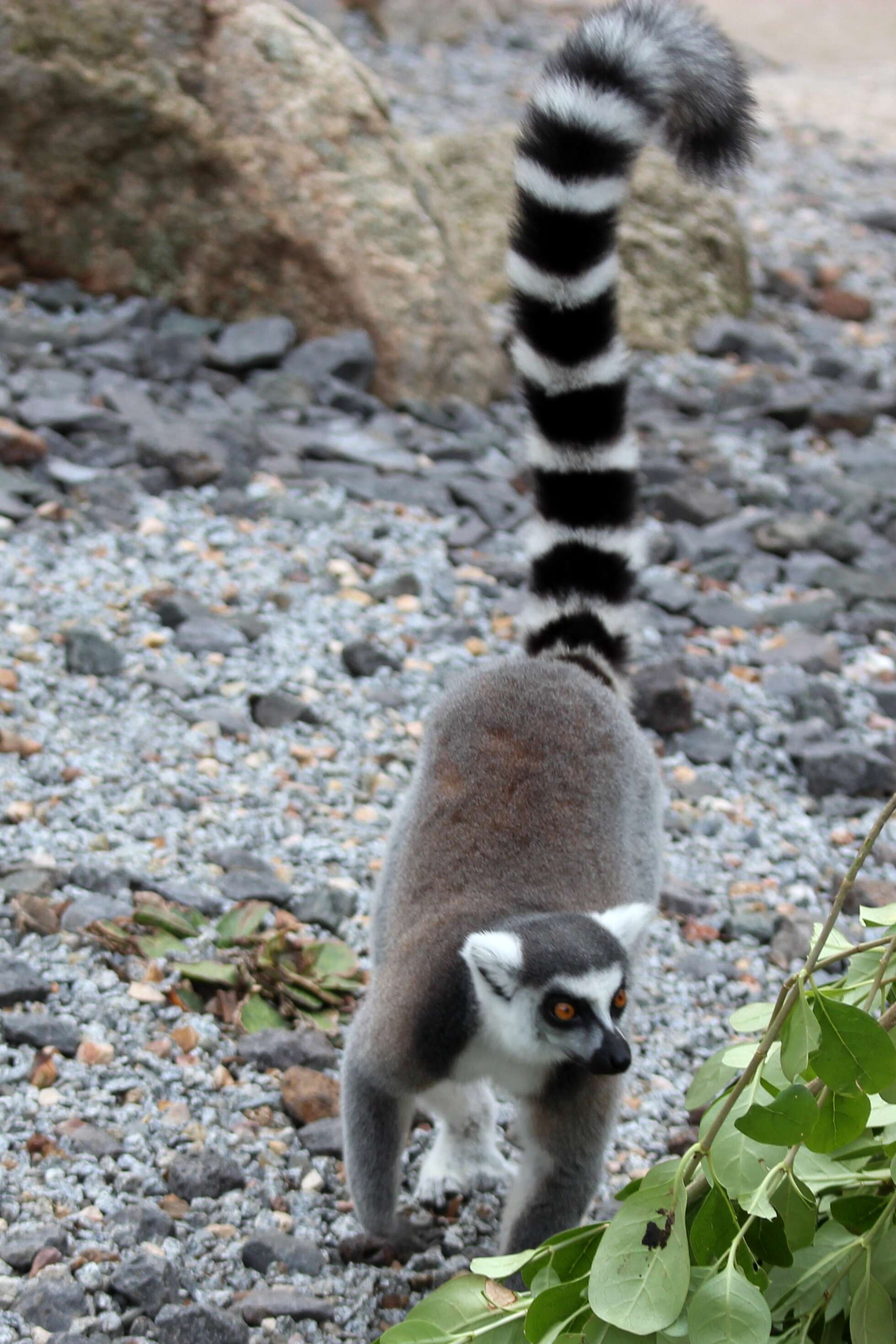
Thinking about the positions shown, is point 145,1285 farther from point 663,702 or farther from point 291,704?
point 663,702

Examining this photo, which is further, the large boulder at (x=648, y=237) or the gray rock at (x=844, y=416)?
the large boulder at (x=648, y=237)

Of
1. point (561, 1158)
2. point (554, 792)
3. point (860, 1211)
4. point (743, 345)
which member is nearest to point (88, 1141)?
point (561, 1158)

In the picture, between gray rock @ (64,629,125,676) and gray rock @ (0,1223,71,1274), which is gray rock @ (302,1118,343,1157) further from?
gray rock @ (64,629,125,676)

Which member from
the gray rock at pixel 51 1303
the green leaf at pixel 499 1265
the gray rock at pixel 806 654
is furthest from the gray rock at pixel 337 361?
the green leaf at pixel 499 1265

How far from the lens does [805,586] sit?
5.70 metres

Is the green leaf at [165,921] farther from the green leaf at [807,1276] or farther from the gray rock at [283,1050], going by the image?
the green leaf at [807,1276]

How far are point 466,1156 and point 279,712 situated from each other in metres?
1.59

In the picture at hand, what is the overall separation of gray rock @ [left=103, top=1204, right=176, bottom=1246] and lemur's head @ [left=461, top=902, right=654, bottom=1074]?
0.66 metres

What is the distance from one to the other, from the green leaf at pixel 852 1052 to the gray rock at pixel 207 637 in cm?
290

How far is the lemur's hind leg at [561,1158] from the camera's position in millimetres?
2766

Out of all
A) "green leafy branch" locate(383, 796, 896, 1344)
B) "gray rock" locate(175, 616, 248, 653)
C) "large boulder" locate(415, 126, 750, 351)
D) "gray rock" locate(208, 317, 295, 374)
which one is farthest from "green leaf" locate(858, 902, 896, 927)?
"large boulder" locate(415, 126, 750, 351)

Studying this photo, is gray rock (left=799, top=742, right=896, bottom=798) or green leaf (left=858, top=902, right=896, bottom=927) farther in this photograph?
gray rock (left=799, top=742, right=896, bottom=798)

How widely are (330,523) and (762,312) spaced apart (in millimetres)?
3769

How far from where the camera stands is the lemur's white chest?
8.98ft
